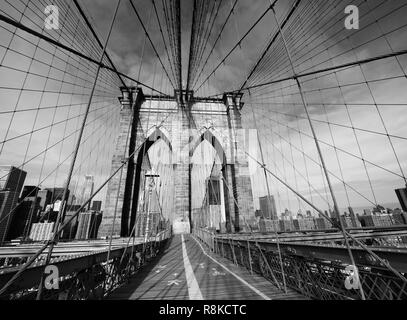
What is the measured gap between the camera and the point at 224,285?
3947 mm

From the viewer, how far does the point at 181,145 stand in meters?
19.9

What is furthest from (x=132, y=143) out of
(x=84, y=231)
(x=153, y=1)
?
(x=84, y=231)

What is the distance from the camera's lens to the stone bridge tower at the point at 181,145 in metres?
16.3

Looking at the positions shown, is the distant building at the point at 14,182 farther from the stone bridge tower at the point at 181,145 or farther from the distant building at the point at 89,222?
the distant building at the point at 89,222

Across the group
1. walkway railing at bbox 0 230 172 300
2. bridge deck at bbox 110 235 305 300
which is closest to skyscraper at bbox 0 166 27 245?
walkway railing at bbox 0 230 172 300

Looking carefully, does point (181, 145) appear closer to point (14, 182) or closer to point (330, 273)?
point (14, 182)

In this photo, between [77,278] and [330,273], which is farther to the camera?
[330,273]

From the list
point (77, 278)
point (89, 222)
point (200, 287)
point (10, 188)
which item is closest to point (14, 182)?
point (10, 188)

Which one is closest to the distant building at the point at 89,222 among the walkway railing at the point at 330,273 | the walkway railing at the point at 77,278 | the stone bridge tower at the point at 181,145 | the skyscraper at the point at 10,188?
the stone bridge tower at the point at 181,145

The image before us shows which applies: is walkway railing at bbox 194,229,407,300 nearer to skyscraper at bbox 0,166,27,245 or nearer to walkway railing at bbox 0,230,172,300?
walkway railing at bbox 0,230,172,300

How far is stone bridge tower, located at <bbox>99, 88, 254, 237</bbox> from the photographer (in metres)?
16.3

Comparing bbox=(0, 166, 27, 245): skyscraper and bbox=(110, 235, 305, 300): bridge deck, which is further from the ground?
bbox=(0, 166, 27, 245): skyscraper
